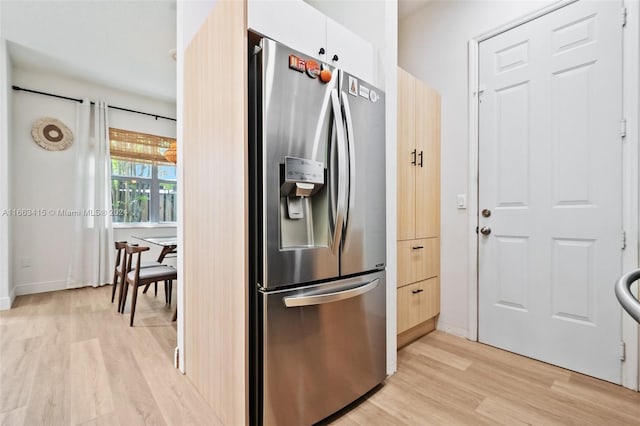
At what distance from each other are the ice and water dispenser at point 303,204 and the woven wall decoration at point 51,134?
4.25m

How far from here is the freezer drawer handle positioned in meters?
1.24

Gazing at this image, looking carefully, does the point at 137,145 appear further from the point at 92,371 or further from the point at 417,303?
the point at 417,303

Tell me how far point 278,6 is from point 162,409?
204cm

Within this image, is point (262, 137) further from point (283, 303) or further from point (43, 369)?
point (43, 369)

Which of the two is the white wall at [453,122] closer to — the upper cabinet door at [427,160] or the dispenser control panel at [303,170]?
the upper cabinet door at [427,160]

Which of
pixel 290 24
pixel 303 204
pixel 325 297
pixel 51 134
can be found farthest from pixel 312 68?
pixel 51 134

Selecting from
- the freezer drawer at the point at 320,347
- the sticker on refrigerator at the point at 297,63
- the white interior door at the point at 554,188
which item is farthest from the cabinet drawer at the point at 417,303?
the sticker on refrigerator at the point at 297,63

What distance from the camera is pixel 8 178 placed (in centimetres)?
321

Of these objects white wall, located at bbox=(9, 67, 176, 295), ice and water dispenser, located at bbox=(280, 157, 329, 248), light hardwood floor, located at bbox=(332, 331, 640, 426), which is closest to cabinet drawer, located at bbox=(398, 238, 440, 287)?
light hardwood floor, located at bbox=(332, 331, 640, 426)

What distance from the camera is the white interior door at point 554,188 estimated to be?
1790mm

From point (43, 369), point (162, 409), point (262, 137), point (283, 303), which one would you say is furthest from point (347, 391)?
point (43, 369)

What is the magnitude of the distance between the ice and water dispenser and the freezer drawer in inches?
9.1

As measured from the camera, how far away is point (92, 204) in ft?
13.3

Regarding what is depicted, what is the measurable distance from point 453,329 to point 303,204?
1.94m
